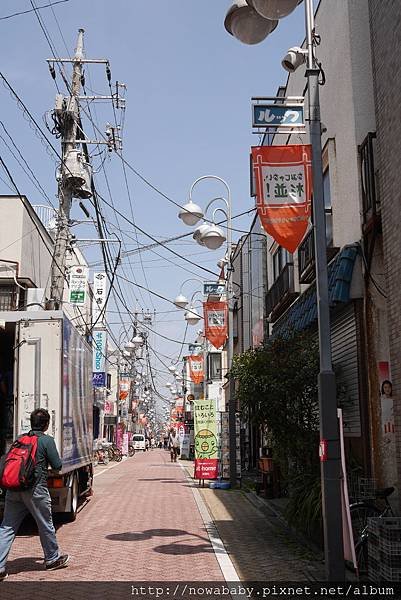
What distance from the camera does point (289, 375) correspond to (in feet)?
34.6

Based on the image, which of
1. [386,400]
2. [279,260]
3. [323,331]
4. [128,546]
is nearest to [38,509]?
[128,546]

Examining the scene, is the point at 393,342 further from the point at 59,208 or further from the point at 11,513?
the point at 59,208

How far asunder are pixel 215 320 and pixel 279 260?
10.1 feet

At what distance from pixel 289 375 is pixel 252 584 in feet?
11.9

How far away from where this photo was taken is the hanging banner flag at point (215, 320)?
73.5ft

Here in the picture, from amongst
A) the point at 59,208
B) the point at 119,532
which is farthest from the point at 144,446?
the point at 119,532

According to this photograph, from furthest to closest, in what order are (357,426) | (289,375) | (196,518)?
(196,518)
(357,426)
(289,375)

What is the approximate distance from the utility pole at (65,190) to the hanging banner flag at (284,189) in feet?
32.2

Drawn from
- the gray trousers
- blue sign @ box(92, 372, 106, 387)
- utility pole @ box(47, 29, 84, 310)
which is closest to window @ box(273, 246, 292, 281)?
utility pole @ box(47, 29, 84, 310)

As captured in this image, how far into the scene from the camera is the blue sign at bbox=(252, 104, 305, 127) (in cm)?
904

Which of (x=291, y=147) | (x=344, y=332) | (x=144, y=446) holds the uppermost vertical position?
(x=291, y=147)

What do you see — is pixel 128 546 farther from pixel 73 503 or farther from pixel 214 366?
pixel 214 366

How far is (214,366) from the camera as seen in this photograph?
48.9m

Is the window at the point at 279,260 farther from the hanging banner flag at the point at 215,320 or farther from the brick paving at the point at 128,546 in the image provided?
the brick paving at the point at 128,546
